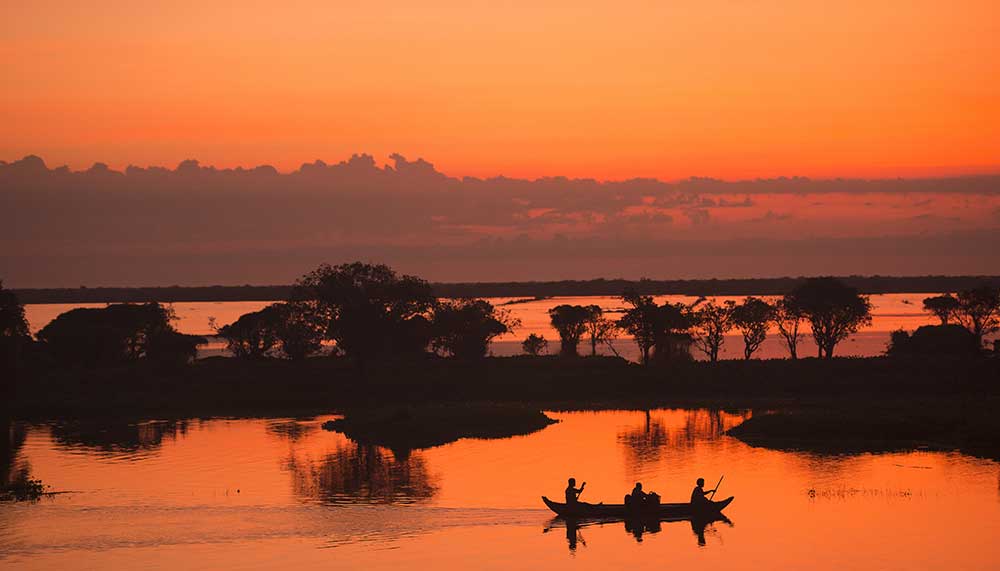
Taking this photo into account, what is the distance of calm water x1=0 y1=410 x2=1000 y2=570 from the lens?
43.3 m

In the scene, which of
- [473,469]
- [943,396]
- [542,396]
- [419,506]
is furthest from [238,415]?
[943,396]

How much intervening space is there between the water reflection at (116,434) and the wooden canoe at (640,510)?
107 feet

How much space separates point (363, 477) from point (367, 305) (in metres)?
51.4

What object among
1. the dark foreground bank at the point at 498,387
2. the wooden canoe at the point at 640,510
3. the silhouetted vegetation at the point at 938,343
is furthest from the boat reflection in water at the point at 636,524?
the silhouetted vegetation at the point at 938,343

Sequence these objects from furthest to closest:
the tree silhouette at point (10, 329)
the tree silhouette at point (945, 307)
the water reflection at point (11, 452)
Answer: the tree silhouette at point (945, 307) < the tree silhouette at point (10, 329) < the water reflection at point (11, 452)

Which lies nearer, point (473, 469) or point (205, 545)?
point (205, 545)

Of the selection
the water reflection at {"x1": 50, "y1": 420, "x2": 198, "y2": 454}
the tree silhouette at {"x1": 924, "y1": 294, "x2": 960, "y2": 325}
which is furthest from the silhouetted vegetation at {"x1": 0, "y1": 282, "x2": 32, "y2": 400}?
the tree silhouette at {"x1": 924, "y1": 294, "x2": 960, "y2": 325}

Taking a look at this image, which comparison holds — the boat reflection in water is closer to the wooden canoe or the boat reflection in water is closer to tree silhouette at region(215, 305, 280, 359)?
the wooden canoe

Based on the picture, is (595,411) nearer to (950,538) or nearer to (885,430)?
(885,430)

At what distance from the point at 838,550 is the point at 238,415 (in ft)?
194

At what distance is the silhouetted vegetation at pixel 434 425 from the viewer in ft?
256

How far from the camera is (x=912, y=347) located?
123188mm

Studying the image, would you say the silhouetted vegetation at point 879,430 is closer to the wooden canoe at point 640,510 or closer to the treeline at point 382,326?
the wooden canoe at point 640,510

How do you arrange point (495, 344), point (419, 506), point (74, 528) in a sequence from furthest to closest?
point (495, 344) < point (419, 506) < point (74, 528)
